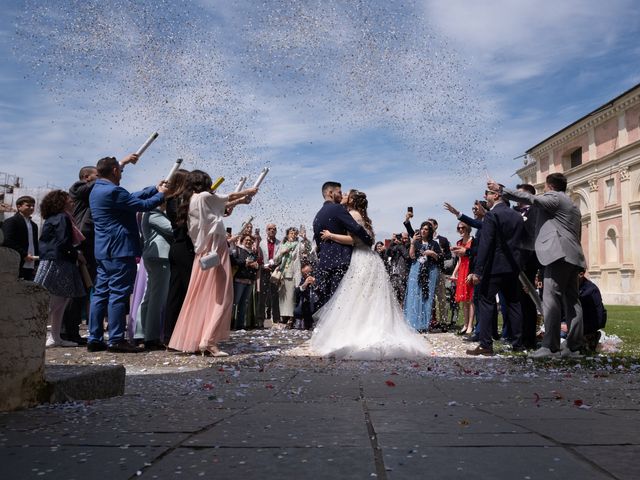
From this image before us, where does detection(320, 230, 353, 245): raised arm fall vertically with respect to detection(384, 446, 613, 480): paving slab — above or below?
above

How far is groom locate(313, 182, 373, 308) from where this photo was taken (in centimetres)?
775

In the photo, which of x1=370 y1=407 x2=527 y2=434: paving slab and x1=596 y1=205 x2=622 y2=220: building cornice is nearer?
x1=370 y1=407 x2=527 y2=434: paving slab

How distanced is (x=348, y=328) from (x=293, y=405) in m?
3.54

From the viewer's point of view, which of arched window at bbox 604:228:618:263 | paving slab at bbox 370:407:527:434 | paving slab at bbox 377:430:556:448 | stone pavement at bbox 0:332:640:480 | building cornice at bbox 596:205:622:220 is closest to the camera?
stone pavement at bbox 0:332:640:480

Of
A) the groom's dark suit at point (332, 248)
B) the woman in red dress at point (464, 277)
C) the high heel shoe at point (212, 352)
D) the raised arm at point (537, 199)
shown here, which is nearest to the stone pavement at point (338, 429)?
the high heel shoe at point (212, 352)

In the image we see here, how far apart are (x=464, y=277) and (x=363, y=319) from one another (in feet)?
15.1

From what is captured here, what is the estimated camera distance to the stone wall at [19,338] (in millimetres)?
3414

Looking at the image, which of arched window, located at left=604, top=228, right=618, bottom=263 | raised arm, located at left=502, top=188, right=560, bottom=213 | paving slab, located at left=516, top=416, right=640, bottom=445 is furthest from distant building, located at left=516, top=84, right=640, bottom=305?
paving slab, located at left=516, top=416, right=640, bottom=445

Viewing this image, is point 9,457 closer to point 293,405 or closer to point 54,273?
→ point 293,405

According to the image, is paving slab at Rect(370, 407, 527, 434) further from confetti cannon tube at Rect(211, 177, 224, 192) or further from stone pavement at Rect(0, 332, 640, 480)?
confetti cannon tube at Rect(211, 177, 224, 192)

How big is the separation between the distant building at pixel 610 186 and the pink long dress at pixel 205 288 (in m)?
37.0

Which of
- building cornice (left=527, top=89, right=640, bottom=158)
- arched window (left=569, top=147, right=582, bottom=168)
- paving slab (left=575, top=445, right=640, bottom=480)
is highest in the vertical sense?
building cornice (left=527, top=89, right=640, bottom=158)

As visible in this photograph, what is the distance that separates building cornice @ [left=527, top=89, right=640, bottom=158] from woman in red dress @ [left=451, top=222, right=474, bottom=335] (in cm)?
3303

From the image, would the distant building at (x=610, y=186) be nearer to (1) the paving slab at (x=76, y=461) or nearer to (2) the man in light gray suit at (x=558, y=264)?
(2) the man in light gray suit at (x=558, y=264)
